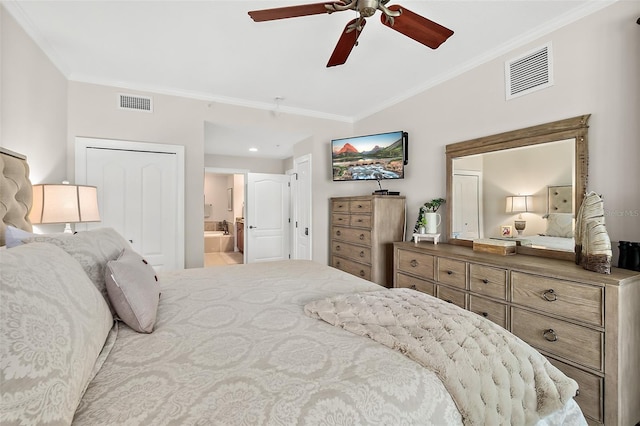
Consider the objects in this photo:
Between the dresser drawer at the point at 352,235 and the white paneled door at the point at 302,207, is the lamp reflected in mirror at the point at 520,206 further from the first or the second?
the white paneled door at the point at 302,207

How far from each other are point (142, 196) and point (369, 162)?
2651 mm

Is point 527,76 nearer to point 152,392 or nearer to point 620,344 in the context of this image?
point 620,344

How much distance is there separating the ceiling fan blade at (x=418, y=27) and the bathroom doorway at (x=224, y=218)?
5.91m

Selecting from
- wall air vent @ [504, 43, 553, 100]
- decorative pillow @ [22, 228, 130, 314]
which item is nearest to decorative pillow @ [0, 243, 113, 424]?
decorative pillow @ [22, 228, 130, 314]

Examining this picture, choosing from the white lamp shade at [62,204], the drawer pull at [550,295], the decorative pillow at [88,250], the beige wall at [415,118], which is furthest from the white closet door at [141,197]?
the drawer pull at [550,295]

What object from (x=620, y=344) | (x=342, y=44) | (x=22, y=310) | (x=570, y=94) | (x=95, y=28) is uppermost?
(x=95, y=28)

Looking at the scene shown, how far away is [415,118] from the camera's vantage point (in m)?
3.32

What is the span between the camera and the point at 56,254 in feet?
2.94

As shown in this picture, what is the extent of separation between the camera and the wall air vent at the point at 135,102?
10.0 feet

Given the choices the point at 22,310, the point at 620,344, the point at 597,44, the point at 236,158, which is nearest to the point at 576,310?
the point at 620,344

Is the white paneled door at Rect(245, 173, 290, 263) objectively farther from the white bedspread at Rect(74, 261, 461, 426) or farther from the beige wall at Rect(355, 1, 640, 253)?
the white bedspread at Rect(74, 261, 461, 426)

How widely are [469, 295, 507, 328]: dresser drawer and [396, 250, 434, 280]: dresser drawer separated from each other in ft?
1.41

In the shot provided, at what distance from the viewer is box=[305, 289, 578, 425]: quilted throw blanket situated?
0.86 meters

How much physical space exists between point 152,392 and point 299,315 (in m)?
0.62
